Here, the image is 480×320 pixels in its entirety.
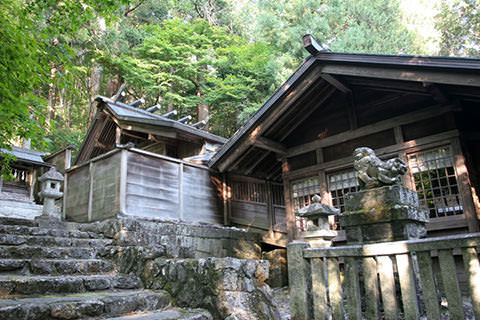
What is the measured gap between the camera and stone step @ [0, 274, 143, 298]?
3999 millimetres

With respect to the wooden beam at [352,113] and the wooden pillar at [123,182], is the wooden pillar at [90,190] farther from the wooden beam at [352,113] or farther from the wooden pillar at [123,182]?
the wooden beam at [352,113]

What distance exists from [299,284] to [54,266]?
3649mm

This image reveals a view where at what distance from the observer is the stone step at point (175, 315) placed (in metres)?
3.79

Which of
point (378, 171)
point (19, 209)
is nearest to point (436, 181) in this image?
point (378, 171)

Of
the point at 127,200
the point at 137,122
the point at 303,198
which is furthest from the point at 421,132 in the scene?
the point at 137,122

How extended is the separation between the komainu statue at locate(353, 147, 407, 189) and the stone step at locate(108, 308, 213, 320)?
3488mm

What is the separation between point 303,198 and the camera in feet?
36.3

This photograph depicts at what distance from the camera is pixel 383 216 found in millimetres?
5480

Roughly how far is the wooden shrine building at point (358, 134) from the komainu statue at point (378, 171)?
283cm

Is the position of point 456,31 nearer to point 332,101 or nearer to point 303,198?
point 332,101

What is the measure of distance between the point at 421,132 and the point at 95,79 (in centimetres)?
2211

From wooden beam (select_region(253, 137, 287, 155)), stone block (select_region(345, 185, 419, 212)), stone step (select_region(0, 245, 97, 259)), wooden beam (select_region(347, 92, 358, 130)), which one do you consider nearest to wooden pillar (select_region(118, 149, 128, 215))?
stone step (select_region(0, 245, 97, 259))

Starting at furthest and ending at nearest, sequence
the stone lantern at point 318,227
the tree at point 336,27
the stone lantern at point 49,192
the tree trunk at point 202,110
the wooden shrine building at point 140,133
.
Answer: the tree trunk at point 202,110, the tree at point 336,27, the wooden shrine building at point 140,133, the stone lantern at point 49,192, the stone lantern at point 318,227

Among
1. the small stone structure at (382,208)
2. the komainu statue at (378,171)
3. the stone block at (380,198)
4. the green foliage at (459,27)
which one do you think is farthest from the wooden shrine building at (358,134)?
the green foliage at (459,27)
